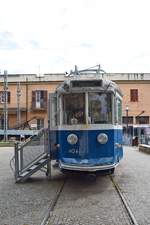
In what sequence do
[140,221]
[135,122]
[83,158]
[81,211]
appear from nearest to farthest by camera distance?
[140,221] → [81,211] → [83,158] → [135,122]

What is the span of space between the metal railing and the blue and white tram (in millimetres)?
1591

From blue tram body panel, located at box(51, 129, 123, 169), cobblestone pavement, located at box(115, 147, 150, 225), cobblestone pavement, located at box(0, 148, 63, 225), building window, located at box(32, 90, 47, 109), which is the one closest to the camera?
cobblestone pavement, located at box(0, 148, 63, 225)

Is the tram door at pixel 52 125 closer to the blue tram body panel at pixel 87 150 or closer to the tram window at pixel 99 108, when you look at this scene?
the blue tram body panel at pixel 87 150

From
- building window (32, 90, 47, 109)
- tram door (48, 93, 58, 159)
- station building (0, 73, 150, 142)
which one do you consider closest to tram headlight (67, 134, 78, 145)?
tram door (48, 93, 58, 159)

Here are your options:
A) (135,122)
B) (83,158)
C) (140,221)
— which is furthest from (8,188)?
(135,122)

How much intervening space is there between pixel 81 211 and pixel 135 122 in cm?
4837

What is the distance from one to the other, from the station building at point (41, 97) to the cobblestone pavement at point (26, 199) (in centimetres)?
4214

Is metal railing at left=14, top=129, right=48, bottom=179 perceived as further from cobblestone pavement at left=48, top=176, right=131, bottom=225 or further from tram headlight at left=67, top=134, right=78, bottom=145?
tram headlight at left=67, top=134, right=78, bottom=145

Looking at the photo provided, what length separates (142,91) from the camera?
192 feet

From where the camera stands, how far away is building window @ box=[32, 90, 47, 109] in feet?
193

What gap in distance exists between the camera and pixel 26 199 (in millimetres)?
10945

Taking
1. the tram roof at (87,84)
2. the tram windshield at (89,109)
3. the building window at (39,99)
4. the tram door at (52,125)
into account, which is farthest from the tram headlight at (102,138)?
the building window at (39,99)

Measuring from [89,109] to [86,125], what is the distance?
0.46m

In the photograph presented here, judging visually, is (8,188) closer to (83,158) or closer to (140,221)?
(83,158)
